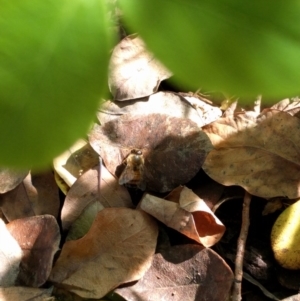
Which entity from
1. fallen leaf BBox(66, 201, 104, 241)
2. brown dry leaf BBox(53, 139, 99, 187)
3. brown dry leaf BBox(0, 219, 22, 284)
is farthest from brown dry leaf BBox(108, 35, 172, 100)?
brown dry leaf BBox(0, 219, 22, 284)

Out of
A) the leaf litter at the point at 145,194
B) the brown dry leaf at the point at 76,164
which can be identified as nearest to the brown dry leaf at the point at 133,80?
the leaf litter at the point at 145,194

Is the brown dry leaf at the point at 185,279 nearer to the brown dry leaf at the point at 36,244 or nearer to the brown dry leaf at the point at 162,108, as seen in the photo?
the brown dry leaf at the point at 36,244

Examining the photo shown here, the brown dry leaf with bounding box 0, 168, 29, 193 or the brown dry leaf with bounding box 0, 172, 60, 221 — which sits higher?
the brown dry leaf with bounding box 0, 168, 29, 193

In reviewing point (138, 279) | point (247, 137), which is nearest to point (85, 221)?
point (138, 279)

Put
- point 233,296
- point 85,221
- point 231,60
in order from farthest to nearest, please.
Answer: point 85,221 → point 233,296 → point 231,60

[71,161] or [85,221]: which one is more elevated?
[71,161]

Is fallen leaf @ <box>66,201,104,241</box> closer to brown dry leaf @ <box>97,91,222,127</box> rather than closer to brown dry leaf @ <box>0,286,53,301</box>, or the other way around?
brown dry leaf @ <box>0,286,53,301</box>

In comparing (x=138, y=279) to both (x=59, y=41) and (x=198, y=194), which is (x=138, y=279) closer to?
(x=198, y=194)
